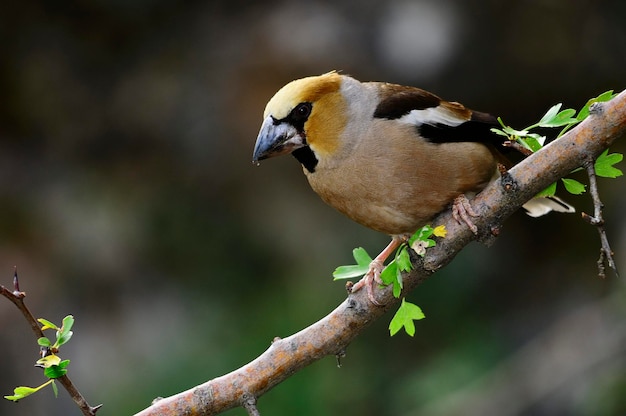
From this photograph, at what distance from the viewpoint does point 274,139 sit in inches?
125

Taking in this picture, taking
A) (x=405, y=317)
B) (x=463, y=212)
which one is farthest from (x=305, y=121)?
(x=405, y=317)

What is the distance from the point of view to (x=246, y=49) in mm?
5961

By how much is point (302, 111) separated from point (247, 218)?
9.43 ft

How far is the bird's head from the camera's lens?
3.20 meters

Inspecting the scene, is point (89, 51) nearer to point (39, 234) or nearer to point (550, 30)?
point (39, 234)

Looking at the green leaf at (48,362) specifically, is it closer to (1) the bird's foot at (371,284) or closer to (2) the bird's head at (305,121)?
(1) the bird's foot at (371,284)

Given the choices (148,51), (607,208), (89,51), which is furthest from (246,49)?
(607,208)

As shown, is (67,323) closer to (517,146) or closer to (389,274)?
(389,274)

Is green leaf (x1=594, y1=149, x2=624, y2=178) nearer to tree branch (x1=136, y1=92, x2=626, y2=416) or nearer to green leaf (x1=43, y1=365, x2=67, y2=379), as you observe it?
tree branch (x1=136, y1=92, x2=626, y2=416)

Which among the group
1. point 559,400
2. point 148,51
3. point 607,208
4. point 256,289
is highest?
point 148,51

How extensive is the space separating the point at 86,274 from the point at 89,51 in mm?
1647

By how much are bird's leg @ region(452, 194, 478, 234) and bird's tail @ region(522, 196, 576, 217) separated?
0.73 metres

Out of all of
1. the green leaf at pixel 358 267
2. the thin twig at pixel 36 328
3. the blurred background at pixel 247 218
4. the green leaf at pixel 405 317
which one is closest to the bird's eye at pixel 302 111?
the green leaf at pixel 358 267

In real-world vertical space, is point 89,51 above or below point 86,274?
above
